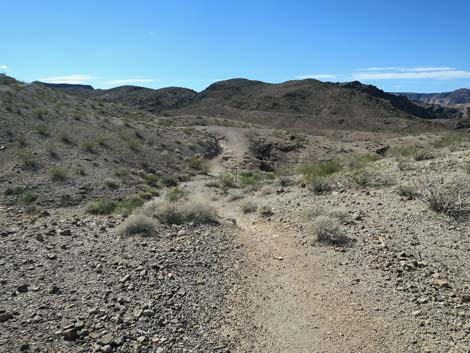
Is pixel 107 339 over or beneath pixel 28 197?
over

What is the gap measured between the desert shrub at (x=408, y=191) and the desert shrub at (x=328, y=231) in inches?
101

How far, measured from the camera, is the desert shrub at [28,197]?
14.3m

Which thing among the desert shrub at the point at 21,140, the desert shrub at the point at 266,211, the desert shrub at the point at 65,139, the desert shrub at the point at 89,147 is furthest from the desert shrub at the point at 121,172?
the desert shrub at the point at 266,211

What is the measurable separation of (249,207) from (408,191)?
14.2 ft

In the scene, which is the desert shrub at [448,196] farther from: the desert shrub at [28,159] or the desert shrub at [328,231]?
the desert shrub at [28,159]

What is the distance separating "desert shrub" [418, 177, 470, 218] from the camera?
27.2 ft

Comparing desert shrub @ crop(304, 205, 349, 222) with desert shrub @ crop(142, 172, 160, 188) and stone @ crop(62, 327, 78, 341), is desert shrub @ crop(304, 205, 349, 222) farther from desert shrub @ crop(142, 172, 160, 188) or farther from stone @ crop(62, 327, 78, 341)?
desert shrub @ crop(142, 172, 160, 188)

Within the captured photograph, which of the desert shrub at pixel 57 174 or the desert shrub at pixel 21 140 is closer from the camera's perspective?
the desert shrub at pixel 57 174

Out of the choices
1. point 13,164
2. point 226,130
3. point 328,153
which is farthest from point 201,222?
point 226,130

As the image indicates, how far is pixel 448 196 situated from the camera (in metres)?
8.78

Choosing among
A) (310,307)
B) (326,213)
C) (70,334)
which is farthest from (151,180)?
(70,334)

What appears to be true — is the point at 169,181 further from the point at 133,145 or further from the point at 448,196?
the point at 448,196

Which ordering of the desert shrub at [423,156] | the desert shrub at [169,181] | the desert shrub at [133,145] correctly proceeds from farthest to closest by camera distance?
the desert shrub at [133,145], the desert shrub at [169,181], the desert shrub at [423,156]

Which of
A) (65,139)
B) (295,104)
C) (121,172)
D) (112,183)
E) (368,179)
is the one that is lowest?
(112,183)
